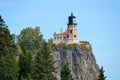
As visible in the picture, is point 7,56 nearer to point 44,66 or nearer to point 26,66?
point 26,66

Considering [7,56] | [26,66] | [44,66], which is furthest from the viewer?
[44,66]

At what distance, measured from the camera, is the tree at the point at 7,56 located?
8475cm

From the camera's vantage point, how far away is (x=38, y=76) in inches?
3551

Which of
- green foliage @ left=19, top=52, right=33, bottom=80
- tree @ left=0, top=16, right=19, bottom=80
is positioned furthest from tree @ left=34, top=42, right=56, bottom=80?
tree @ left=0, top=16, right=19, bottom=80

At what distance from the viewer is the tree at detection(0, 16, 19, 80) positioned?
8475cm

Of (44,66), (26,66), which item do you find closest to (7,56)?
(26,66)

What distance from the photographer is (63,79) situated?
9538 cm

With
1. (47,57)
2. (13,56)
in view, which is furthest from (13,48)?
(47,57)

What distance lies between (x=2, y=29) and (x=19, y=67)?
21.7ft

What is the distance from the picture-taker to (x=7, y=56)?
280ft

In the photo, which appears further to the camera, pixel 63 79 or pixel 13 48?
pixel 63 79

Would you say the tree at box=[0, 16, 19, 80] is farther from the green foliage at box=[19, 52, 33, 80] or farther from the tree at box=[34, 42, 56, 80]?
the tree at box=[34, 42, 56, 80]

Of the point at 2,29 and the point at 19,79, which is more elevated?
the point at 2,29

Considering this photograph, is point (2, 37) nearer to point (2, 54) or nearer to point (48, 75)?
point (2, 54)
